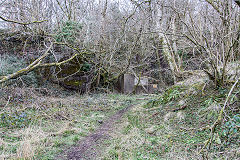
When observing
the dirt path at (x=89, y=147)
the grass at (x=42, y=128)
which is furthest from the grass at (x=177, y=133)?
the grass at (x=42, y=128)

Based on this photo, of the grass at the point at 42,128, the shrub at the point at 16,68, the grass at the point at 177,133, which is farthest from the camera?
the shrub at the point at 16,68

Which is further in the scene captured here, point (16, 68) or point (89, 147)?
point (16, 68)

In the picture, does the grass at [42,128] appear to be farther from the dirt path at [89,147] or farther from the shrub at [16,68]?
the shrub at [16,68]

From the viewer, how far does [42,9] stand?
355 inches

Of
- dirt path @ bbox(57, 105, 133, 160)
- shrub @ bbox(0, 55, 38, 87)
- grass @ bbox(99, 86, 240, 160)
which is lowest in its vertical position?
dirt path @ bbox(57, 105, 133, 160)

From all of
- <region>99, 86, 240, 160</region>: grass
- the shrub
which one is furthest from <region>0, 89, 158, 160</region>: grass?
the shrub

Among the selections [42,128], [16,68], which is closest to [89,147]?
[42,128]

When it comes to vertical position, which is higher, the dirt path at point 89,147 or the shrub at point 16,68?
the shrub at point 16,68

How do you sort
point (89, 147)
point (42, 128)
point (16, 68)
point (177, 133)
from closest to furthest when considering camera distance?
point (89, 147) → point (177, 133) → point (42, 128) → point (16, 68)

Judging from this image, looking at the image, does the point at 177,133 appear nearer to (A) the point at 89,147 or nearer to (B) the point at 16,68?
(A) the point at 89,147

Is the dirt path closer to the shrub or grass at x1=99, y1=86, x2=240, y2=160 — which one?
grass at x1=99, y1=86, x2=240, y2=160

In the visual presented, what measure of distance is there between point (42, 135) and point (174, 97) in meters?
3.72

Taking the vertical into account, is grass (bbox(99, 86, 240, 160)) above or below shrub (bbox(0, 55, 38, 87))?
below

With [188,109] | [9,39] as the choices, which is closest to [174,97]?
[188,109]
